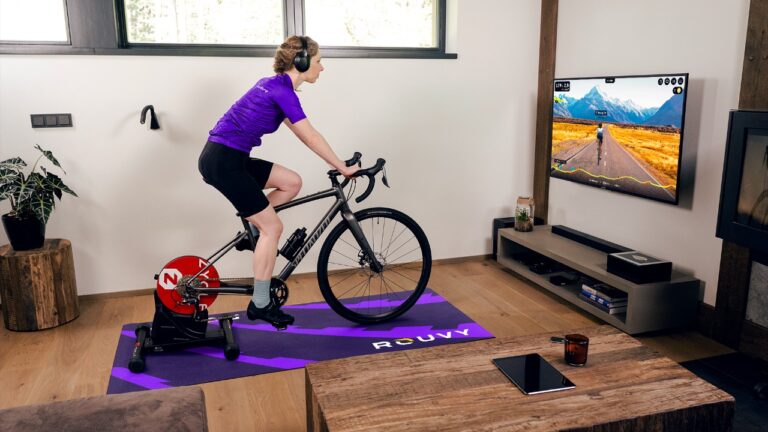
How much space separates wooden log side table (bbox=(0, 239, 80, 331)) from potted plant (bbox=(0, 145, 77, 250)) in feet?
0.24

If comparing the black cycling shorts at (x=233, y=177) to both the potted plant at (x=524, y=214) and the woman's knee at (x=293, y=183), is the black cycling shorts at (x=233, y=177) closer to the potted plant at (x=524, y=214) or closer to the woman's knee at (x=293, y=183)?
the woman's knee at (x=293, y=183)

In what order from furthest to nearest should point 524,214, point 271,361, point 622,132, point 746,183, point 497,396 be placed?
point 524,214
point 622,132
point 271,361
point 746,183
point 497,396

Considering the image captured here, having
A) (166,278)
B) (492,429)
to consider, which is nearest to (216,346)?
(166,278)

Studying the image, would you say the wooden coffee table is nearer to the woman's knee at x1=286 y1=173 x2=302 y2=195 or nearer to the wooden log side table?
the woman's knee at x1=286 y1=173 x2=302 y2=195

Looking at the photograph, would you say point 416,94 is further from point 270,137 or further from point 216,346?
point 216,346

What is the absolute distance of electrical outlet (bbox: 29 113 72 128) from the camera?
126 inches

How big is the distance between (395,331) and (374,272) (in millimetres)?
312

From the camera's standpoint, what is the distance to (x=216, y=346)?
9.13 ft

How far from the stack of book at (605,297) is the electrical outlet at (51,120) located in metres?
2.89

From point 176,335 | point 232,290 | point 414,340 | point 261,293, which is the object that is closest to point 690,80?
point 414,340

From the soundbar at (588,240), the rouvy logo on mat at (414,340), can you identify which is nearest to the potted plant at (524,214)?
the soundbar at (588,240)

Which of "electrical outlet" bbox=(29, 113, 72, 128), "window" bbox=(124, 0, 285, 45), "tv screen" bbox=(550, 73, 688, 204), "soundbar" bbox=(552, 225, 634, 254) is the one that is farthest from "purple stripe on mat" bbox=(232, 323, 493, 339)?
"window" bbox=(124, 0, 285, 45)

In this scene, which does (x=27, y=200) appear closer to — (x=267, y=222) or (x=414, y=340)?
(x=267, y=222)

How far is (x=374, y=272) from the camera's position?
9.96 feet
